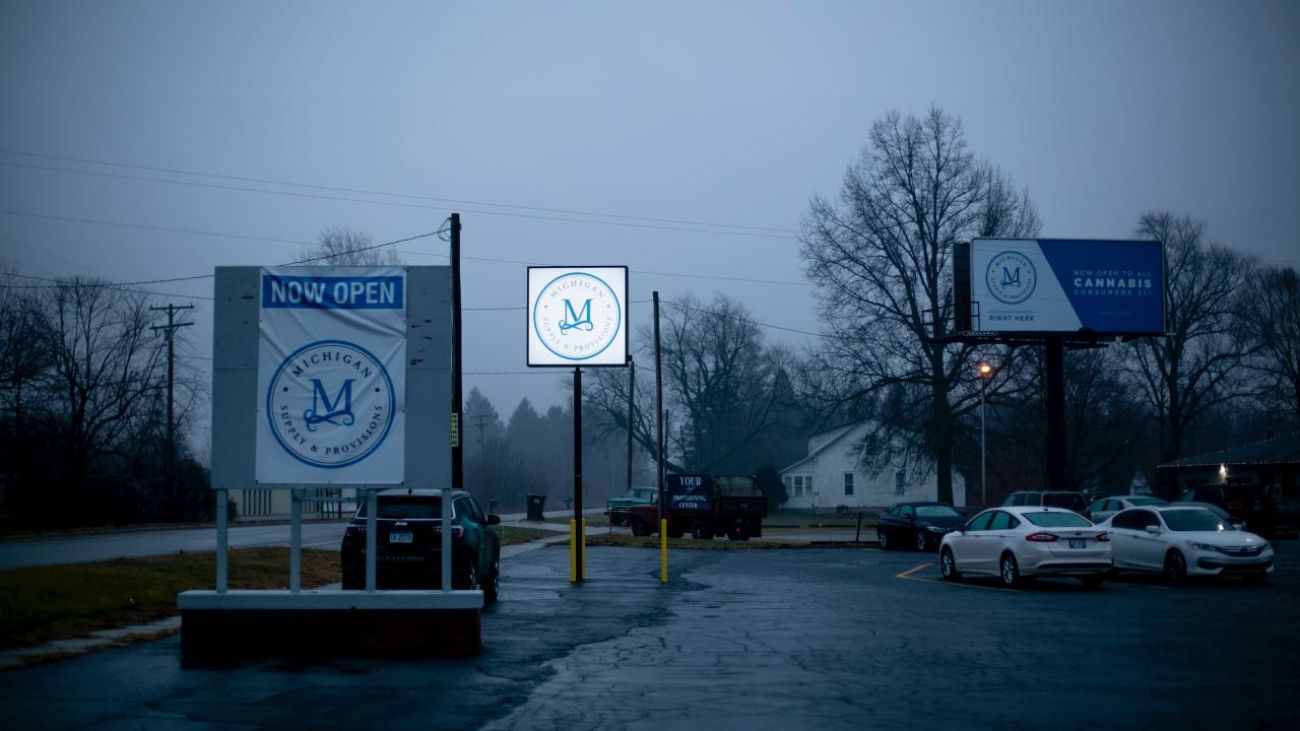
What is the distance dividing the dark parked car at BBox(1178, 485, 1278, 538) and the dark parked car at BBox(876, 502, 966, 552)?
851 cm

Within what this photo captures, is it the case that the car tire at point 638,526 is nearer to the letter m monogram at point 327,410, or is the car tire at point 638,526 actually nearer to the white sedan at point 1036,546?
the white sedan at point 1036,546

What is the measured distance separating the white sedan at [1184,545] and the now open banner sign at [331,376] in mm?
16154

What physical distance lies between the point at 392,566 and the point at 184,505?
4017 centimetres

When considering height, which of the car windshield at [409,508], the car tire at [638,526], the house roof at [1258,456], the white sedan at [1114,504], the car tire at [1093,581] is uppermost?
the house roof at [1258,456]

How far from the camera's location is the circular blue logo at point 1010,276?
124ft

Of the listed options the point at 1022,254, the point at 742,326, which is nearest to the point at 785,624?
the point at 1022,254

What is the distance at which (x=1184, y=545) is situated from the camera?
73.7 ft

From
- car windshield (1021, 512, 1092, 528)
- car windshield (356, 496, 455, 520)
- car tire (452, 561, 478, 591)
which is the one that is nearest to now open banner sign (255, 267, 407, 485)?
car tire (452, 561, 478, 591)

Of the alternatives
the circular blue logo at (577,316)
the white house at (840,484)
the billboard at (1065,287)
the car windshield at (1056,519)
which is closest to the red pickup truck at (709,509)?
the billboard at (1065,287)

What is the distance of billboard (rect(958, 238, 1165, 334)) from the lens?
37.8 m

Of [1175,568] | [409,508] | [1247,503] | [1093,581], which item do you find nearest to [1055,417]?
[1247,503]

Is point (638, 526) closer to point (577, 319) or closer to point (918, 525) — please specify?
point (918, 525)

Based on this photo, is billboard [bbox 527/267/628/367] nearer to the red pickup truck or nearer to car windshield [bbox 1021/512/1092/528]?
car windshield [bbox 1021/512/1092/528]

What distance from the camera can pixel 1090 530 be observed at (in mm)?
21469
